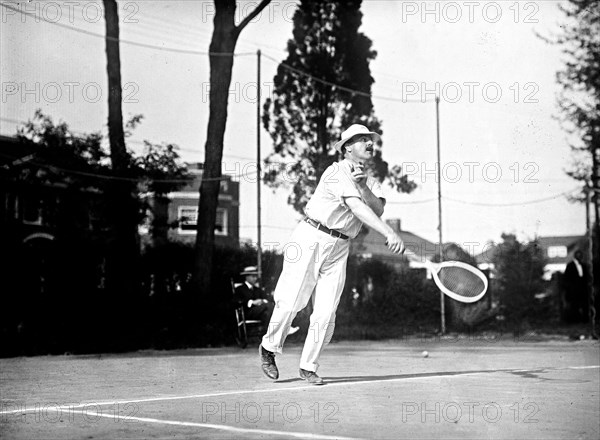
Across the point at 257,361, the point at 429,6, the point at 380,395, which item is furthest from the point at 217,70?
the point at 380,395

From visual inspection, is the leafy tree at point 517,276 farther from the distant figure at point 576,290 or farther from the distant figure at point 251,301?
the distant figure at point 251,301

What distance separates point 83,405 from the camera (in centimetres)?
767

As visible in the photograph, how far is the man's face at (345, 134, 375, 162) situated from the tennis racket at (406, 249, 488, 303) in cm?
125

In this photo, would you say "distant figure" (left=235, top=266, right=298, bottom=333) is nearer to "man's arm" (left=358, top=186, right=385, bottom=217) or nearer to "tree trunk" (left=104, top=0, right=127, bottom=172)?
"tree trunk" (left=104, top=0, right=127, bottom=172)

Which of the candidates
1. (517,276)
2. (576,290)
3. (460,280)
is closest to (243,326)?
(460,280)

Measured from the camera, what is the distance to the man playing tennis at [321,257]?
30.7ft

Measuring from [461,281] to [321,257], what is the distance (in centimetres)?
174

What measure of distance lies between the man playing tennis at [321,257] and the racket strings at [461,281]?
1.22 metres

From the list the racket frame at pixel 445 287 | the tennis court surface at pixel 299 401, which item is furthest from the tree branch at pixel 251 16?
the racket frame at pixel 445 287

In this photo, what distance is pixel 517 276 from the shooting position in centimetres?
2658

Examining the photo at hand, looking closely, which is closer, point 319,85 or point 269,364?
point 269,364

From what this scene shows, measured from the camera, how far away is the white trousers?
9367 mm

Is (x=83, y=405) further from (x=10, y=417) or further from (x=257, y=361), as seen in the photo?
(x=257, y=361)

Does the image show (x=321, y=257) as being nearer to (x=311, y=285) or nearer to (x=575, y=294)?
(x=311, y=285)
